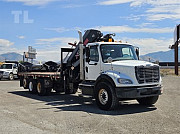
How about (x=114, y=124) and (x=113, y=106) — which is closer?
(x=114, y=124)

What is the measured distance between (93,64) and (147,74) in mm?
2298

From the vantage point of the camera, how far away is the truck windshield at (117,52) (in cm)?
1055

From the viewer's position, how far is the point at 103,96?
32.4 ft

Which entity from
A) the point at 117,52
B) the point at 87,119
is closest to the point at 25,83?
the point at 117,52

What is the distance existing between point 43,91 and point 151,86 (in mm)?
6387

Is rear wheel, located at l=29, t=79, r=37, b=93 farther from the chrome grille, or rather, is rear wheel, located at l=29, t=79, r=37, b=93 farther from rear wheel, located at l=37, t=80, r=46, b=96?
the chrome grille

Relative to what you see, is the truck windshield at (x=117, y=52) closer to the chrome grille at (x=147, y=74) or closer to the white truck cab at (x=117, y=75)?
the white truck cab at (x=117, y=75)

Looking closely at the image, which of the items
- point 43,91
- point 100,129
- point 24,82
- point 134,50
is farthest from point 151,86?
point 24,82

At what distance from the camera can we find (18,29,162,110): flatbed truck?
9.38 meters

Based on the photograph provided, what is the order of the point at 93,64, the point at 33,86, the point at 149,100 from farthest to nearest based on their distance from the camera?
the point at 33,86 < the point at 93,64 < the point at 149,100

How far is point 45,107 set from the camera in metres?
10.4

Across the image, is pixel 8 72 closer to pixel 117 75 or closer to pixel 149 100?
pixel 149 100

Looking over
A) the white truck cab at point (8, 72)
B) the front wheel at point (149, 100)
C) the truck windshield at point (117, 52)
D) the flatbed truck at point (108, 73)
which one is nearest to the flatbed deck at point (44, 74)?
the flatbed truck at point (108, 73)

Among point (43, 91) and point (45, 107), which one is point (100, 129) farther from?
point (43, 91)
